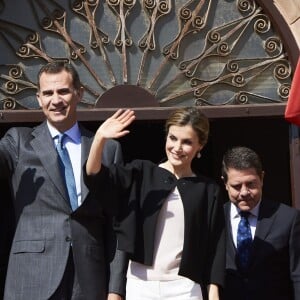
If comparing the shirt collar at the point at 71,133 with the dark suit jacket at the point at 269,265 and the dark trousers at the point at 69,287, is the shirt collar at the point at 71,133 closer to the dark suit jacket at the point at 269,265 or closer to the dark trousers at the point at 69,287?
the dark trousers at the point at 69,287

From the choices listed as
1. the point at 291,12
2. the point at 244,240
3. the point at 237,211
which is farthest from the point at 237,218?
the point at 291,12

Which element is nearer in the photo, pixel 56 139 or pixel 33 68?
pixel 56 139

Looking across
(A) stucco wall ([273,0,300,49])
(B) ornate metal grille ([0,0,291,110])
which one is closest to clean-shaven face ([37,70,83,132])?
(B) ornate metal grille ([0,0,291,110])

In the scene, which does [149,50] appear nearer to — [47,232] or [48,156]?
[48,156]

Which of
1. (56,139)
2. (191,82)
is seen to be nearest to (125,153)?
(191,82)

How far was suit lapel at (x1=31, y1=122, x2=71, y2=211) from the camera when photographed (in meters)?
4.53

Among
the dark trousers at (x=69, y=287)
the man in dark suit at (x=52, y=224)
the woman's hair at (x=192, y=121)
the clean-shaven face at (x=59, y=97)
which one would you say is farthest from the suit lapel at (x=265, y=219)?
the clean-shaven face at (x=59, y=97)

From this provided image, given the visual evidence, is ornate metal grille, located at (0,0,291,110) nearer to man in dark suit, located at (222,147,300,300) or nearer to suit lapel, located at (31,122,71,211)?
man in dark suit, located at (222,147,300,300)

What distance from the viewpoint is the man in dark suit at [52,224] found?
450 cm

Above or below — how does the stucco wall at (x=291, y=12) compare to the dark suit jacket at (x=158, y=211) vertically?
above

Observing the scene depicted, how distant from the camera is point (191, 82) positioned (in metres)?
6.32

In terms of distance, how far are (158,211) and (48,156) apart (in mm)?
594

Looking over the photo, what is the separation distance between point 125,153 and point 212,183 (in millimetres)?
3379

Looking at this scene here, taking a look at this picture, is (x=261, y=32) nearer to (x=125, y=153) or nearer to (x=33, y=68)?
(x=33, y=68)
